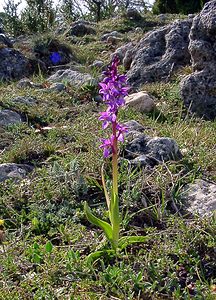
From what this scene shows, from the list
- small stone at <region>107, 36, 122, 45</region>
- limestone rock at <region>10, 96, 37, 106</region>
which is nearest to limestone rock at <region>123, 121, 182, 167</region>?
limestone rock at <region>10, 96, 37, 106</region>

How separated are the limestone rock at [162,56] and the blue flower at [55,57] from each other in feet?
6.42

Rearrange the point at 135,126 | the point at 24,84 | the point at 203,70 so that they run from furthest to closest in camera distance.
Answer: the point at 24,84, the point at 203,70, the point at 135,126

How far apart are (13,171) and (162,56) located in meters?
3.30

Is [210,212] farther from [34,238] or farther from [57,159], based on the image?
[57,159]

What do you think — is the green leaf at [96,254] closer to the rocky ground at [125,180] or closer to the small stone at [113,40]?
the rocky ground at [125,180]

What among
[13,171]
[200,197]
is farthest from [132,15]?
[200,197]

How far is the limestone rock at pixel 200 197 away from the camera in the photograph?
3078mm

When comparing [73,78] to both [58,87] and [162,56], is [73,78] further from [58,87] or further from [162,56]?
[162,56]

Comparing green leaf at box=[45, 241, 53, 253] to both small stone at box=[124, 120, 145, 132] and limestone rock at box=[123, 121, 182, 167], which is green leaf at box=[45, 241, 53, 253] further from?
small stone at box=[124, 120, 145, 132]

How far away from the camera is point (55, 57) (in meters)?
8.18

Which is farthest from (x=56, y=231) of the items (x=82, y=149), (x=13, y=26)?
(x=13, y=26)

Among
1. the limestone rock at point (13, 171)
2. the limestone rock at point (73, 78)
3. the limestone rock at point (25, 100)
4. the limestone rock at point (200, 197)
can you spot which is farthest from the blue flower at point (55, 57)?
the limestone rock at point (200, 197)

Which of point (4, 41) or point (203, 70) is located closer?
point (203, 70)

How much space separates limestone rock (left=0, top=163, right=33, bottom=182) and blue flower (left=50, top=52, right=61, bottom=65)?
14.9 ft
